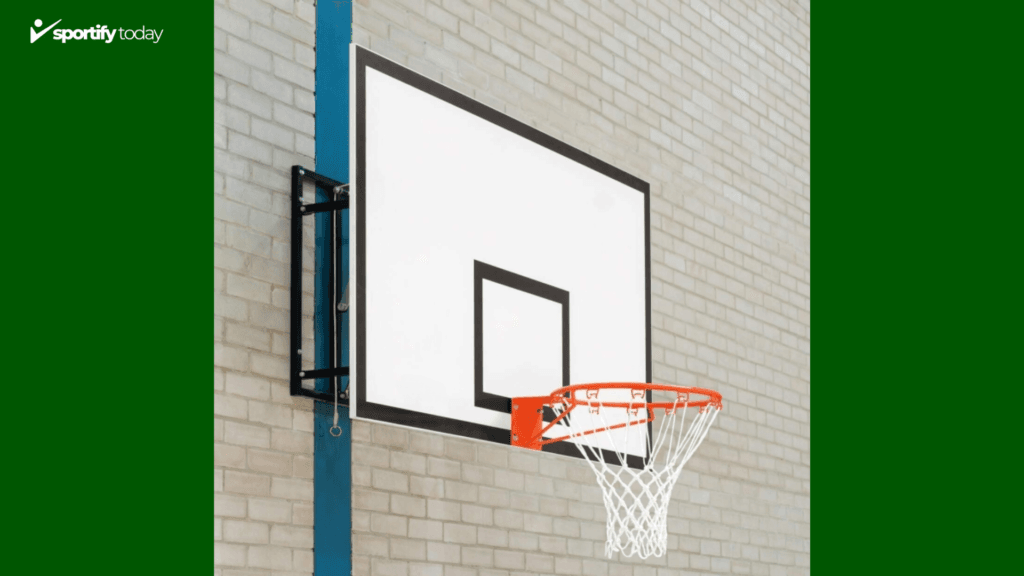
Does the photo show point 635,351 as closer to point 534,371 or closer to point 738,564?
point 534,371

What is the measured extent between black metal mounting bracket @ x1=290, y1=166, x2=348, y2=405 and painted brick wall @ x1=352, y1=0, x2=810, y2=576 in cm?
29

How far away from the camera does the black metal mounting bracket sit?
173 inches

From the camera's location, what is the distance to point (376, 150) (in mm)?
4105

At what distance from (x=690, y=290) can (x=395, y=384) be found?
9.45 ft

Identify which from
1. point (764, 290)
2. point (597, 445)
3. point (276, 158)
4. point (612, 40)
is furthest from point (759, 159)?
point (276, 158)

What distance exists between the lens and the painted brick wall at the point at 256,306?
4.18 metres

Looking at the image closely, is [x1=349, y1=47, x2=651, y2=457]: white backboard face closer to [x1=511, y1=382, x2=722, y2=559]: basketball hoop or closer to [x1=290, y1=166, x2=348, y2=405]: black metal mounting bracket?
[x1=511, y1=382, x2=722, y2=559]: basketball hoop

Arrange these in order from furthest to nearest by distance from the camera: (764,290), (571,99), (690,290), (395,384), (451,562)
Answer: (764,290) → (690,290) → (571,99) → (451,562) → (395,384)
